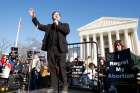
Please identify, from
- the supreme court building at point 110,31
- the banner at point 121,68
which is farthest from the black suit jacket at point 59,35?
the supreme court building at point 110,31

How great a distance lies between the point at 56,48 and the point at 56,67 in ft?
1.33

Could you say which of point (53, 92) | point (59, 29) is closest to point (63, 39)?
point (59, 29)

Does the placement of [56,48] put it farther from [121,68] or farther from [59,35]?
[121,68]

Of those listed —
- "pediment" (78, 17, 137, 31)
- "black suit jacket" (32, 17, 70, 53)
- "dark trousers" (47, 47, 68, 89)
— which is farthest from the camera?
"pediment" (78, 17, 137, 31)

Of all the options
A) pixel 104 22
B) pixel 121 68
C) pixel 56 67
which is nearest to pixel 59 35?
pixel 56 67

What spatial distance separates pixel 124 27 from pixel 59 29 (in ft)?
203

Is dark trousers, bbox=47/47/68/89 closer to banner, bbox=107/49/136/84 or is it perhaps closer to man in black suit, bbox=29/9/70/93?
man in black suit, bbox=29/9/70/93

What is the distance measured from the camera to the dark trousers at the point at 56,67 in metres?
4.80

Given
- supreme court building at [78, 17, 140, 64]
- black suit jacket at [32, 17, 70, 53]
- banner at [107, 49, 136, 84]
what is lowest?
banner at [107, 49, 136, 84]

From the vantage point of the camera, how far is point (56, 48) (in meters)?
4.94

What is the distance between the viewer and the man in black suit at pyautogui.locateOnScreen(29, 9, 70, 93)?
4816 mm

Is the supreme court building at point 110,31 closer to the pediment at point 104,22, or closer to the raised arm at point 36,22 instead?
the pediment at point 104,22

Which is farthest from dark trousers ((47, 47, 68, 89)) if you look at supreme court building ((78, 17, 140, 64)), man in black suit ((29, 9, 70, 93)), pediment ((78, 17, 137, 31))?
pediment ((78, 17, 137, 31))

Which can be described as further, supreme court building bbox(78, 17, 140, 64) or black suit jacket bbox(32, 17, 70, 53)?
supreme court building bbox(78, 17, 140, 64)
